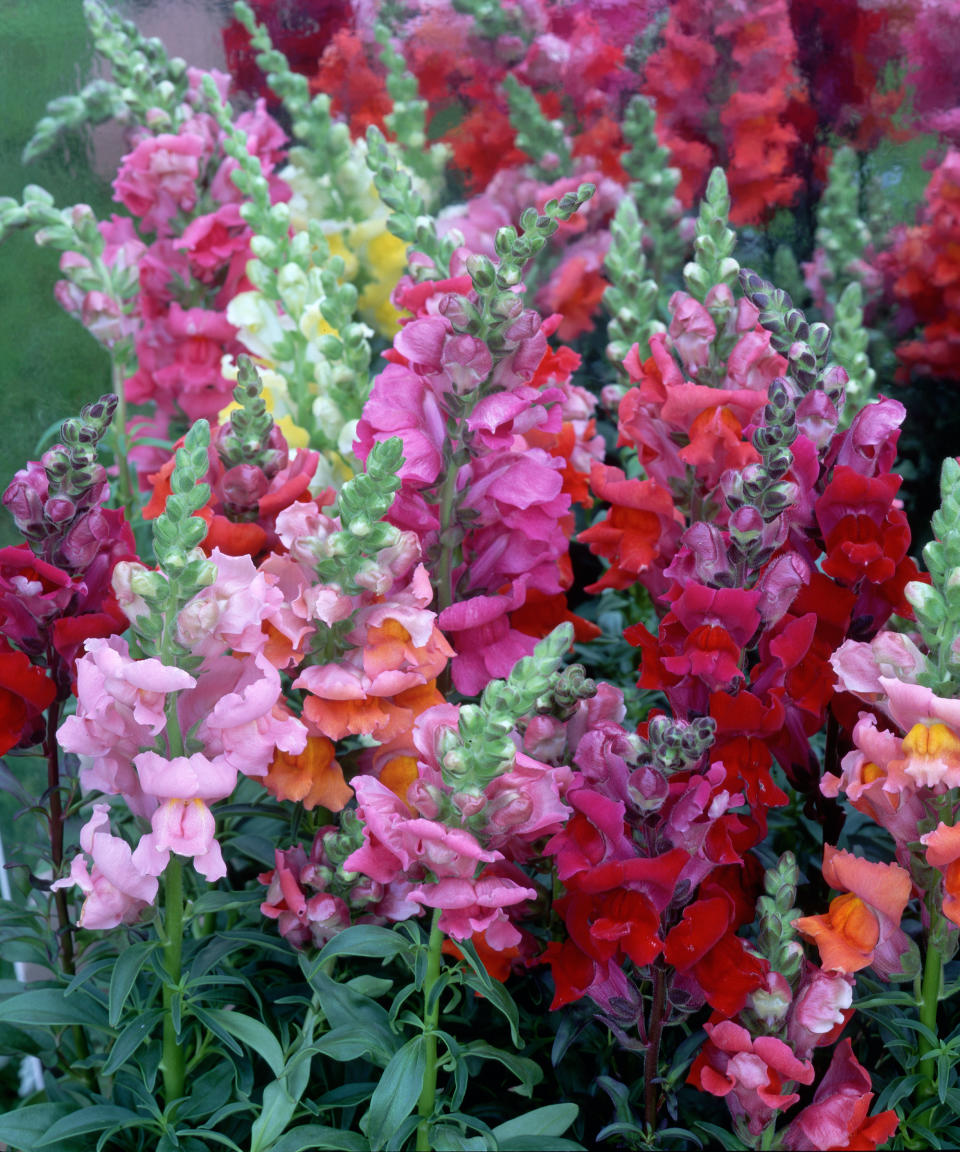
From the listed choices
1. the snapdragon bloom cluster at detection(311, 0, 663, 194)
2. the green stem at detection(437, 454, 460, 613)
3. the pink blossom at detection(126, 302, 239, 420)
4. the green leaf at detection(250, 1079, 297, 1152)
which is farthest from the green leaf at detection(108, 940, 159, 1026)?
the snapdragon bloom cluster at detection(311, 0, 663, 194)

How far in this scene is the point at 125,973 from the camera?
888mm

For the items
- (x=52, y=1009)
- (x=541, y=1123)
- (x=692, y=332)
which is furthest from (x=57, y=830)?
(x=692, y=332)

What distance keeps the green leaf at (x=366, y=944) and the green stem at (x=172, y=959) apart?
5.2 inches

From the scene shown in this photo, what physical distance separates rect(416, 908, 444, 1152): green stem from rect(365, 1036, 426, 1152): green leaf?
0.01 metres

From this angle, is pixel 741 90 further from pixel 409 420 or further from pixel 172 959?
pixel 172 959

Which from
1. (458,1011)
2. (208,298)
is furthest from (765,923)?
(208,298)

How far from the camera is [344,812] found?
3.06 feet

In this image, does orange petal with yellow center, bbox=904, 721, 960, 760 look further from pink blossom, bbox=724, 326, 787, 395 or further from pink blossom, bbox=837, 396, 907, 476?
pink blossom, bbox=724, 326, 787, 395

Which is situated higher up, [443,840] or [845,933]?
[443,840]

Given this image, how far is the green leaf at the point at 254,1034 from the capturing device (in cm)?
89

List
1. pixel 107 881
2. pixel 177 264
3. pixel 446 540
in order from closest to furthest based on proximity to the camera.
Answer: pixel 107 881
pixel 446 540
pixel 177 264

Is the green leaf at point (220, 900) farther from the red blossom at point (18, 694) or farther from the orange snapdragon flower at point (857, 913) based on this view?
the orange snapdragon flower at point (857, 913)

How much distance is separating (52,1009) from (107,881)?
0.14 m

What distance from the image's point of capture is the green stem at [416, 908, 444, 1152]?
0.87 m
